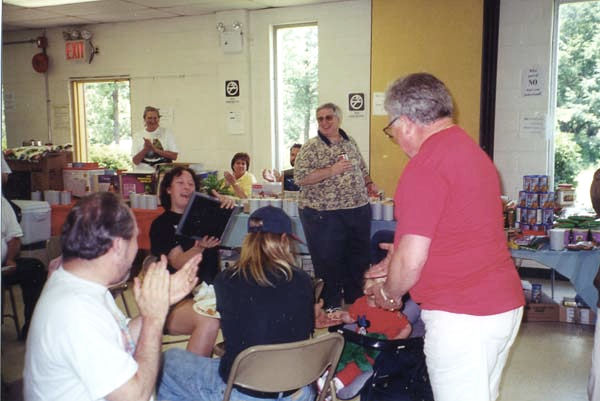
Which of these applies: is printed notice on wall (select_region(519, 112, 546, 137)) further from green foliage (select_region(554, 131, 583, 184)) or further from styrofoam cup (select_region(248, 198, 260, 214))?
styrofoam cup (select_region(248, 198, 260, 214))

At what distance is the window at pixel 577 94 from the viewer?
535 cm

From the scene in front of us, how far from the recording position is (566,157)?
558cm

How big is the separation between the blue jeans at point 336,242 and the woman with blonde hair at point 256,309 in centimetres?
192

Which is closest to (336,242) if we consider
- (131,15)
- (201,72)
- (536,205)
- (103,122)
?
(536,205)

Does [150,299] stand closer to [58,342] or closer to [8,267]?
[58,342]

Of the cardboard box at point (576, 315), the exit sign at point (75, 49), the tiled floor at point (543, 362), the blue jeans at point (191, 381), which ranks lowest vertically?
the tiled floor at point (543, 362)

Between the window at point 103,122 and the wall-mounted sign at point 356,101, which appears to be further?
the window at point 103,122

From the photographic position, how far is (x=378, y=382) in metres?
2.42

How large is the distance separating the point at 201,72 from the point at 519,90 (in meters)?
3.76

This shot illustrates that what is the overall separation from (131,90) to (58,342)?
6.73 metres

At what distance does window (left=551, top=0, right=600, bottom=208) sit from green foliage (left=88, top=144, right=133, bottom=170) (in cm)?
543

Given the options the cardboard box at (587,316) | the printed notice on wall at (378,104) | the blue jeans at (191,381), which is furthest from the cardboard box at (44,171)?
the cardboard box at (587,316)

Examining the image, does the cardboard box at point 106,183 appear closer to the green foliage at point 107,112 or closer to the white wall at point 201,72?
the white wall at point 201,72

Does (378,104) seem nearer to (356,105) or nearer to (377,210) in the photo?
(356,105)
